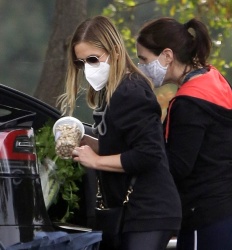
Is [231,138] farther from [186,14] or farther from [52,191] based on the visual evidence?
[186,14]

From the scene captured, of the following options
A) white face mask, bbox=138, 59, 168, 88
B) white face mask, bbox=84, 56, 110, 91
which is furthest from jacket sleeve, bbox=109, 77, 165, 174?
white face mask, bbox=138, 59, 168, 88

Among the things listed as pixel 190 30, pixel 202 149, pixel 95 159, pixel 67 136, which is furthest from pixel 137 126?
pixel 190 30

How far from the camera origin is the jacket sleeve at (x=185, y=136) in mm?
4398

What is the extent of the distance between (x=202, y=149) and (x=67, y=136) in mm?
580

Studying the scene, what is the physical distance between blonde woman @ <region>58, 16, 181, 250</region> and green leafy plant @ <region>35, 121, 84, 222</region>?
0.36m

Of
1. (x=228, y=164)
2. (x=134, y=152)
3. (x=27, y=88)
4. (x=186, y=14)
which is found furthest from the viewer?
(x=27, y=88)

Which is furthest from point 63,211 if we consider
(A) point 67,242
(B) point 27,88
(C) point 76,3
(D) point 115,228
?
(B) point 27,88

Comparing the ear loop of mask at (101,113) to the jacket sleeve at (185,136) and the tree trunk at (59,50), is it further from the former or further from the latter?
the tree trunk at (59,50)

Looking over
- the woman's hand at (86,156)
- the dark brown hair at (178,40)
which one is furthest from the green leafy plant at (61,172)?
the dark brown hair at (178,40)

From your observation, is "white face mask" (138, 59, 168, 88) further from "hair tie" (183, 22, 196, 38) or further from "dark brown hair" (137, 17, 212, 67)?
"hair tie" (183, 22, 196, 38)

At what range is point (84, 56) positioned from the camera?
167 inches

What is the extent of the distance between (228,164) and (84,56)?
78 cm

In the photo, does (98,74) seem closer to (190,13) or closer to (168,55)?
(168,55)

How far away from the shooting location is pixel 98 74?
4.22m
